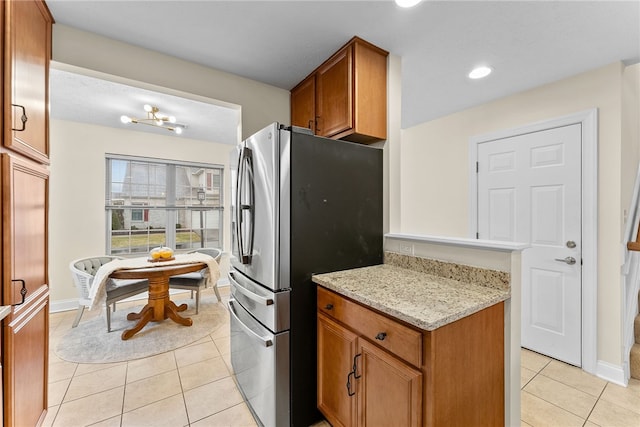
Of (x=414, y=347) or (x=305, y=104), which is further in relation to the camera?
(x=305, y=104)

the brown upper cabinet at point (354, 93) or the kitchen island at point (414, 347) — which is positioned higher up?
the brown upper cabinet at point (354, 93)

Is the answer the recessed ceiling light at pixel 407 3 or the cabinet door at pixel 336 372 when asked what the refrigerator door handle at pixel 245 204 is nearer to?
the cabinet door at pixel 336 372

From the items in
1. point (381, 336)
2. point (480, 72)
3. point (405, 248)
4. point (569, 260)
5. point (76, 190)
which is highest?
point (480, 72)

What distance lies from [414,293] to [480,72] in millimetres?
2035

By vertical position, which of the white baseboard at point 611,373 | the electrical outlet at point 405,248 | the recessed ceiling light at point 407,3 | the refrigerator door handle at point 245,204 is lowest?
the white baseboard at point 611,373

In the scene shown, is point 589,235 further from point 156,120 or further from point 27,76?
point 156,120

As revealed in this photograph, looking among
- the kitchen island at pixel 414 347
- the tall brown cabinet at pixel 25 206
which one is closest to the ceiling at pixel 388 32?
the tall brown cabinet at pixel 25 206

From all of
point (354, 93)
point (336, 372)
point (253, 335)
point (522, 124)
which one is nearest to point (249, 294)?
point (253, 335)

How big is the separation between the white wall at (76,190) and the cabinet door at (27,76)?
269 centimetres

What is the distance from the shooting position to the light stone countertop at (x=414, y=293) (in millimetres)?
1108

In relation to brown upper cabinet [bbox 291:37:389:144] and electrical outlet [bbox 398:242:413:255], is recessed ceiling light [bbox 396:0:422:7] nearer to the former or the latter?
brown upper cabinet [bbox 291:37:389:144]

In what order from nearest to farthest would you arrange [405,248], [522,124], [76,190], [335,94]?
[405,248] → [335,94] → [522,124] → [76,190]

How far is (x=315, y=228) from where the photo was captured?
170 centimetres

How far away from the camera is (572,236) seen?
2354 millimetres
